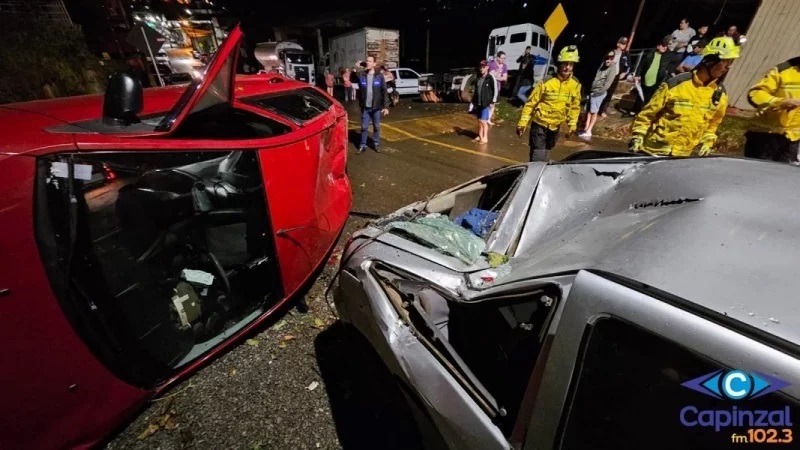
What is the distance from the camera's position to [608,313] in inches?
37.2

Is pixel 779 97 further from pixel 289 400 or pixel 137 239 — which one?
pixel 137 239

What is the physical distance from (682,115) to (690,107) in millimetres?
87

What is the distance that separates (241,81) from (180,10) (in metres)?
27.2

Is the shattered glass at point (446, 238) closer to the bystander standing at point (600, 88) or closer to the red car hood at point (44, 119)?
the red car hood at point (44, 119)

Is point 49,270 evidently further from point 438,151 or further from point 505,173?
point 438,151

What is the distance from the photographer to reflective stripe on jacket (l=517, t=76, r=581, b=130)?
462 centimetres

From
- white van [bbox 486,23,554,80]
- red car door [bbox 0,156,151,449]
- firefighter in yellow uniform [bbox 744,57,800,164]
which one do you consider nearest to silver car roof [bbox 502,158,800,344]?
red car door [bbox 0,156,151,449]

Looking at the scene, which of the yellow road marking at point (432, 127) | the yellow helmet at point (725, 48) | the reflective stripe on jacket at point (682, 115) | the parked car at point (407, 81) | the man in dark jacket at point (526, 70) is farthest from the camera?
the parked car at point (407, 81)

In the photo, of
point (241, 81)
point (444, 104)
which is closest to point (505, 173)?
point (241, 81)

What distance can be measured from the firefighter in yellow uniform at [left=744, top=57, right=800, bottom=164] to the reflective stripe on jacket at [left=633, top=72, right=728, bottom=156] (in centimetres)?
49

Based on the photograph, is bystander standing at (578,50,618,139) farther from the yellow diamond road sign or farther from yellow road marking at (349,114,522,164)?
yellow road marking at (349,114,522,164)

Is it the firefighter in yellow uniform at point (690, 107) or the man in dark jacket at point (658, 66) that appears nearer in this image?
the firefighter in yellow uniform at point (690, 107)

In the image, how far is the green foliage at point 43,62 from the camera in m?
8.85

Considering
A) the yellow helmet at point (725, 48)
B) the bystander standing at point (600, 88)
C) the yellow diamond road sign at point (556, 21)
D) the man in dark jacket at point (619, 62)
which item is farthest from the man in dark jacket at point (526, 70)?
the yellow helmet at point (725, 48)
